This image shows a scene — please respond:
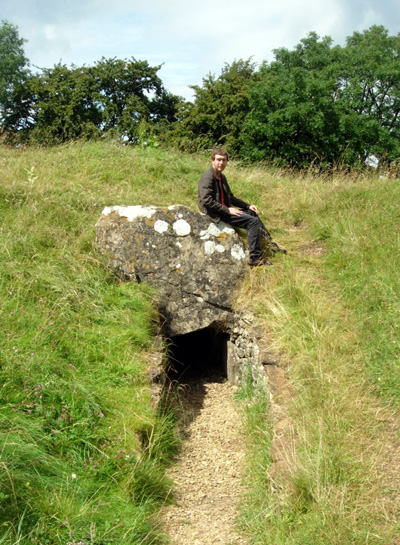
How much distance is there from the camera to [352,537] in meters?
3.19

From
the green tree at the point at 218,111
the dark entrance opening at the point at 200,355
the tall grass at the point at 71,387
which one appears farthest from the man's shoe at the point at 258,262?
the green tree at the point at 218,111

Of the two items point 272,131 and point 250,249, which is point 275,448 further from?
point 272,131

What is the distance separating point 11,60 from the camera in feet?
81.2

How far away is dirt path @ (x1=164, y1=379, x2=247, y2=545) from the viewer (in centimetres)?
388

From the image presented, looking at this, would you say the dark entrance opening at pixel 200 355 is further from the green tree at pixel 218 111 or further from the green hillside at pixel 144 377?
the green tree at pixel 218 111

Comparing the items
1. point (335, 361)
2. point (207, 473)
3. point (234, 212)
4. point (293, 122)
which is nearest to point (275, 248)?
point (234, 212)

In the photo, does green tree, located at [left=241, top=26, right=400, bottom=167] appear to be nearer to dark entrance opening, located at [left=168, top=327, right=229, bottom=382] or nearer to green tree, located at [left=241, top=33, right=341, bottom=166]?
green tree, located at [left=241, top=33, right=341, bottom=166]

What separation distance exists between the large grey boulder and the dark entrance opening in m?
0.46

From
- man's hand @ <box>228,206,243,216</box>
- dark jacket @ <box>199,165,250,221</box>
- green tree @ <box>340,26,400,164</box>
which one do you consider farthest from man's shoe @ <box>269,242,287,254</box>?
green tree @ <box>340,26,400,164</box>

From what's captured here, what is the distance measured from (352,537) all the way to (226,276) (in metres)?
3.88

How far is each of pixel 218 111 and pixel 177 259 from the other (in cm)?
1336

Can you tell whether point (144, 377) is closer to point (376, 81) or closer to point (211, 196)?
point (211, 196)

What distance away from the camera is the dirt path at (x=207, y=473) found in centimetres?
388

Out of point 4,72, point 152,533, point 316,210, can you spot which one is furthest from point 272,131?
point 4,72
